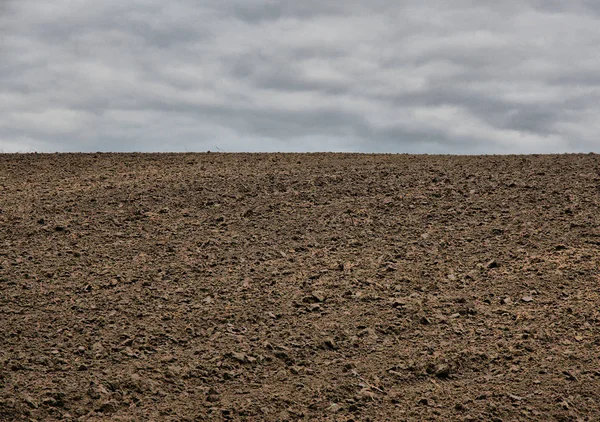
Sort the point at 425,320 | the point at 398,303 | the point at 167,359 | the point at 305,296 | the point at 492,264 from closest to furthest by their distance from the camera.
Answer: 1. the point at 167,359
2. the point at 425,320
3. the point at 398,303
4. the point at 305,296
5. the point at 492,264

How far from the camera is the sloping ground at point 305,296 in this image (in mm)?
5531

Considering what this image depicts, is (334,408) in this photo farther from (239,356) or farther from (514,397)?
(514,397)

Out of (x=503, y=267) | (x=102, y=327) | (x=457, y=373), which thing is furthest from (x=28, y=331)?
(x=503, y=267)

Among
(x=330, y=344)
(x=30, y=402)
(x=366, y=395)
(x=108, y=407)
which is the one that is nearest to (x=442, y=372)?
(x=366, y=395)

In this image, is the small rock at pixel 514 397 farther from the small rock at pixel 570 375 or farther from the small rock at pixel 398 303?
the small rock at pixel 398 303

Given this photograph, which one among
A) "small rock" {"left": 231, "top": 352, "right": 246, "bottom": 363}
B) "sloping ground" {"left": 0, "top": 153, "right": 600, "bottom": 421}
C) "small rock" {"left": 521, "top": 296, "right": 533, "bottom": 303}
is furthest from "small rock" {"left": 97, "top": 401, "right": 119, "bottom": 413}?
"small rock" {"left": 521, "top": 296, "right": 533, "bottom": 303}

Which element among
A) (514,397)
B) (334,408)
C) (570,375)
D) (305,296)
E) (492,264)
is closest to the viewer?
(334,408)

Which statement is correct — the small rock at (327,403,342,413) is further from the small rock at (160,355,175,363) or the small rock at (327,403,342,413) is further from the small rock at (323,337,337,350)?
the small rock at (160,355,175,363)

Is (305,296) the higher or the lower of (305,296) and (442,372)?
the higher

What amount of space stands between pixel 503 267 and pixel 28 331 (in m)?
4.57

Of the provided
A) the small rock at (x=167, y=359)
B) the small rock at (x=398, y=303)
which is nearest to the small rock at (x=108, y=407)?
the small rock at (x=167, y=359)

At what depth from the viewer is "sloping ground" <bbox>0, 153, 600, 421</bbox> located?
5.53 m

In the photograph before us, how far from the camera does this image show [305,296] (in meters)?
6.88

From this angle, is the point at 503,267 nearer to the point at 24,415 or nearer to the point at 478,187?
the point at 478,187
